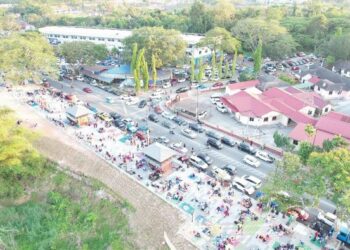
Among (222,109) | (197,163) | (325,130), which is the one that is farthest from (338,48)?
(197,163)

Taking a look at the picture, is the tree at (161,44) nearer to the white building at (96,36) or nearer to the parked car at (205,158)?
the white building at (96,36)

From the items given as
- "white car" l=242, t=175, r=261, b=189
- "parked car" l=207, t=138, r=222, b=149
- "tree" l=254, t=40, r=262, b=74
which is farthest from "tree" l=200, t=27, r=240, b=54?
"white car" l=242, t=175, r=261, b=189

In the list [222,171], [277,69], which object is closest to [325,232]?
[222,171]

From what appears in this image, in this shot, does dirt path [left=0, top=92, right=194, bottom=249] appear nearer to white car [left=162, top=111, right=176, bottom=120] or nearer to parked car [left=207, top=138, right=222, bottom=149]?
parked car [left=207, top=138, right=222, bottom=149]

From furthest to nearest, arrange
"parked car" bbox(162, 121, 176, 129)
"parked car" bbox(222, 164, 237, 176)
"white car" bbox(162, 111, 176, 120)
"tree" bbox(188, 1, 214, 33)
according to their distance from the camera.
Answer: "tree" bbox(188, 1, 214, 33) → "white car" bbox(162, 111, 176, 120) → "parked car" bbox(162, 121, 176, 129) → "parked car" bbox(222, 164, 237, 176)

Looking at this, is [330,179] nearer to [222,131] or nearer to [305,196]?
[305,196]

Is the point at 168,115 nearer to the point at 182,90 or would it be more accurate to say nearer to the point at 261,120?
the point at 182,90
